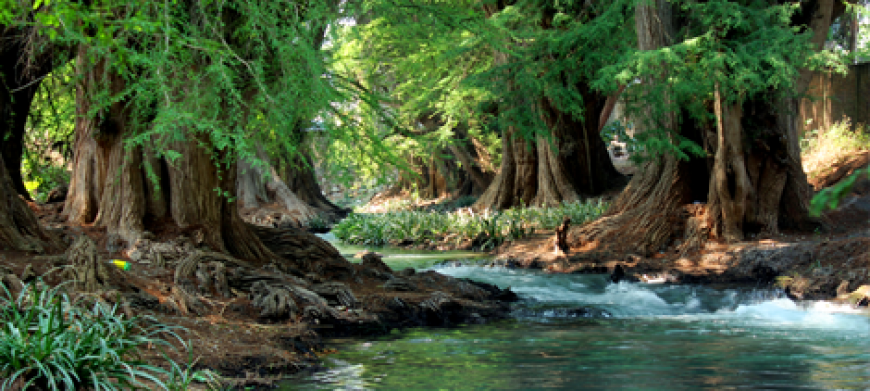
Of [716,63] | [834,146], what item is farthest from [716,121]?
[834,146]

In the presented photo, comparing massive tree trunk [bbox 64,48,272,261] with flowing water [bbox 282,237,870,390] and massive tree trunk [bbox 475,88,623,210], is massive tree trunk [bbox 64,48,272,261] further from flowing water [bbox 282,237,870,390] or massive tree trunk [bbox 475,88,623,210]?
massive tree trunk [bbox 475,88,623,210]

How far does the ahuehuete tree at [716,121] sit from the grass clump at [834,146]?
403 centimetres

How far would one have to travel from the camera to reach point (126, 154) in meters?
9.15

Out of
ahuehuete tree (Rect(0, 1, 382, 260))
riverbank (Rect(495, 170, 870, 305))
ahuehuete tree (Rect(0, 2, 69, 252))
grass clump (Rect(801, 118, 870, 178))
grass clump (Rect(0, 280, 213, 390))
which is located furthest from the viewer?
grass clump (Rect(801, 118, 870, 178))

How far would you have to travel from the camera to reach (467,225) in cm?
1869

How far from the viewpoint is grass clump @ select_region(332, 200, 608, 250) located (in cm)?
1748

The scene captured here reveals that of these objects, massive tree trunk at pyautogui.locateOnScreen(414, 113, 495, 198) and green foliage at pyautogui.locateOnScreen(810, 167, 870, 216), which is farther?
massive tree trunk at pyautogui.locateOnScreen(414, 113, 495, 198)

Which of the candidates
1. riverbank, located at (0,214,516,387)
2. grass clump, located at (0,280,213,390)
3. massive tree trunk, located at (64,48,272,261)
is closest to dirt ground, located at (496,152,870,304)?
riverbank, located at (0,214,516,387)

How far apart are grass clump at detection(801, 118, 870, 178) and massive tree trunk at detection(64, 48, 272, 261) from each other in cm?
1339

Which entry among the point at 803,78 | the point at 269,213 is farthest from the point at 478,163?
the point at 803,78

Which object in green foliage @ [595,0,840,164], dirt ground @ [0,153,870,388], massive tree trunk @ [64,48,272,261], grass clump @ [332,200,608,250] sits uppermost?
green foliage @ [595,0,840,164]

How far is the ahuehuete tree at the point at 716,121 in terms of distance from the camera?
11.4 meters

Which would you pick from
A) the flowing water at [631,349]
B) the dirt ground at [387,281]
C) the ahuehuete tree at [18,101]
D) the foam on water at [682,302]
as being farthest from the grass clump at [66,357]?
the foam on water at [682,302]

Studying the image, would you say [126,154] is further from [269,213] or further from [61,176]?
→ [269,213]
